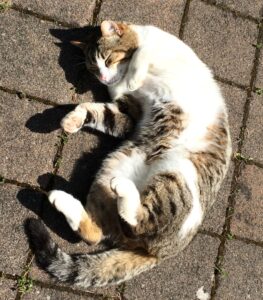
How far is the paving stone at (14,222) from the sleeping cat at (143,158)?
0.08 m

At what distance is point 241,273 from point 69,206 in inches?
57.0

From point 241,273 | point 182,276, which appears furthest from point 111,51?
point 241,273

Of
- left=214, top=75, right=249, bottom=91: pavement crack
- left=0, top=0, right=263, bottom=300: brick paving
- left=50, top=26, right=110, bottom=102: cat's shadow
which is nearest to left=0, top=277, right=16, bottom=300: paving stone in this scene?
left=0, top=0, right=263, bottom=300: brick paving

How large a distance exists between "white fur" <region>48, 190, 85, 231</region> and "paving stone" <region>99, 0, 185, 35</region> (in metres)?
1.46

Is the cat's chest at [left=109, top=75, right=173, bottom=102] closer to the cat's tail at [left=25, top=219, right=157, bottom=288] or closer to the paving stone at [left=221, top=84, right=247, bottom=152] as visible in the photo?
the paving stone at [left=221, top=84, right=247, bottom=152]

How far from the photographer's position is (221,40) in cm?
413

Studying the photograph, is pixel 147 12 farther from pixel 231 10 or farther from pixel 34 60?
pixel 34 60

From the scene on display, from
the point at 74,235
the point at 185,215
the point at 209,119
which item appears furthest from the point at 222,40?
the point at 74,235

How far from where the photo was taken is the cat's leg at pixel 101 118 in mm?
3449

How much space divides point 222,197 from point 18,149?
5.13ft

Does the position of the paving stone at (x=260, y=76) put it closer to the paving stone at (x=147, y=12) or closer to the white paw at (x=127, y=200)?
the paving stone at (x=147, y=12)

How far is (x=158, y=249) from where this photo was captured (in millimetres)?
3266

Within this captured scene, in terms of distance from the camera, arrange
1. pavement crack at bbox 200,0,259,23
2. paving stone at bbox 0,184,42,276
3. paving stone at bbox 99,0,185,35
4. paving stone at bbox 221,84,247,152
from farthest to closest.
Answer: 1. pavement crack at bbox 200,0,259,23
2. paving stone at bbox 221,84,247,152
3. paving stone at bbox 99,0,185,35
4. paving stone at bbox 0,184,42,276

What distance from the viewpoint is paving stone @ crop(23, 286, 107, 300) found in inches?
132
